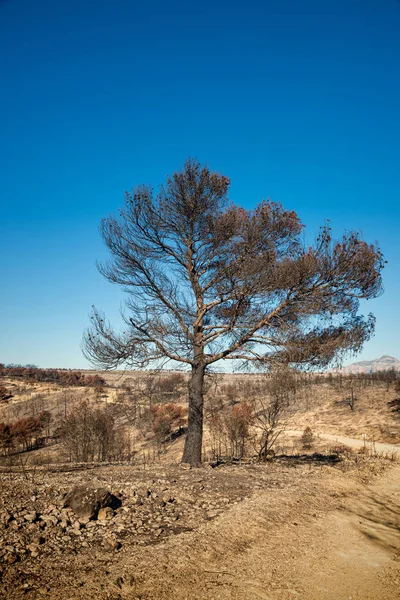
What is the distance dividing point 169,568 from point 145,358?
6408 mm

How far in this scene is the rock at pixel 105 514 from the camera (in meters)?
5.34

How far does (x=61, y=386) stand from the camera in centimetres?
6206

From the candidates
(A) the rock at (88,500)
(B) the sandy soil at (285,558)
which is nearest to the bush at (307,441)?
(B) the sandy soil at (285,558)

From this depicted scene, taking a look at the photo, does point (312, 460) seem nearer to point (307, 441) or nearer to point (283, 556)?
point (283, 556)

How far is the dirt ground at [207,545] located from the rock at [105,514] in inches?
5.2

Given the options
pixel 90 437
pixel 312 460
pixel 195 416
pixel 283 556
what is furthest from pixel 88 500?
pixel 90 437

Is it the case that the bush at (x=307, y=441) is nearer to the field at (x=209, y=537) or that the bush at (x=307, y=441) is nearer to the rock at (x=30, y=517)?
the field at (x=209, y=537)

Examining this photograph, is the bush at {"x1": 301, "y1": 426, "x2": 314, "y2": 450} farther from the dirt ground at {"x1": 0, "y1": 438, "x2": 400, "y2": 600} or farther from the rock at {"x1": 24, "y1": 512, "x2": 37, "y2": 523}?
the rock at {"x1": 24, "y1": 512, "x2": 37, "y2": 523}

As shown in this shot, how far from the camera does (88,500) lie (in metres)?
5.45

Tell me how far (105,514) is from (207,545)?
1504 mm

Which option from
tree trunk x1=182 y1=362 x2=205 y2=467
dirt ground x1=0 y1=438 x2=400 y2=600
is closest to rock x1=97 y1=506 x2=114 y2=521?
dirt ground x1=0 y1=438 x2=400 y2=600

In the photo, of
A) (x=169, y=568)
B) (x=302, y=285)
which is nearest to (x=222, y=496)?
(x=169, y=568)

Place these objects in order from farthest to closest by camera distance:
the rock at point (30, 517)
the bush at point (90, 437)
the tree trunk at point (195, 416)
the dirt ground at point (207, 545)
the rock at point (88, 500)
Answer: the bush at point (90, 437)
the tree trunk at point (195, 416)
the rock at point (88, 500)
the rock at point (30, 517)
the dirt ground at point (207, 545)

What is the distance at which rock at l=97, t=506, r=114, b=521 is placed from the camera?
534cm
